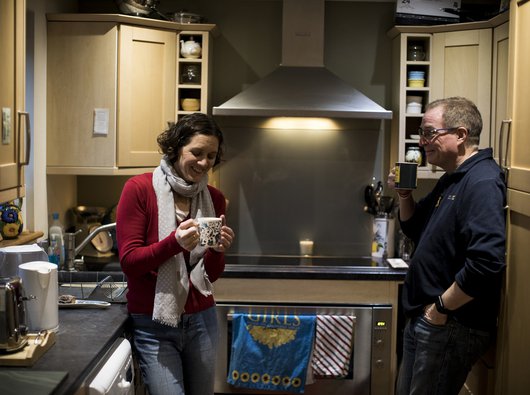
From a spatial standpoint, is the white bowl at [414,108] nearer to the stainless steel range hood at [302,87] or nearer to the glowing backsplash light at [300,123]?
the stainless steel range hood at [302,87]

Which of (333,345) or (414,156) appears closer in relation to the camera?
(333,345)

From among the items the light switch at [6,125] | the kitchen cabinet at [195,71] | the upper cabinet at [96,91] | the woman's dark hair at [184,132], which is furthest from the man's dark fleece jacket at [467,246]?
the upper cabinet at [96,91]

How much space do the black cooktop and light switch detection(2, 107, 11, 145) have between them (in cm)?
174

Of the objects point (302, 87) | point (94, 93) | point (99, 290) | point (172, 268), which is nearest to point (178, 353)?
point (172, 268)

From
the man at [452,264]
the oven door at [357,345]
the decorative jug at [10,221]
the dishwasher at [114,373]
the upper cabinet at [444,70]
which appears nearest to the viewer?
the dishwasher at [114,373]

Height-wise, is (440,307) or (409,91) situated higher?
(409,91)

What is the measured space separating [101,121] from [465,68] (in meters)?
1.87

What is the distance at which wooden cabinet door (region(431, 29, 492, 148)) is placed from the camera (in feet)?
11.7

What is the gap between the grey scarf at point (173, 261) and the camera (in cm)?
218

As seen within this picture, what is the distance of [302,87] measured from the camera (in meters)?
3.67

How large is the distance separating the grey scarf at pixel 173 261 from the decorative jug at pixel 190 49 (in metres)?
1.50

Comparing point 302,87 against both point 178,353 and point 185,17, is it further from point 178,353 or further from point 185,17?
point 178,353

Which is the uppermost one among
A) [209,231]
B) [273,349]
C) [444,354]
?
[209,231]

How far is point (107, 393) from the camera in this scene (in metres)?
1.93
